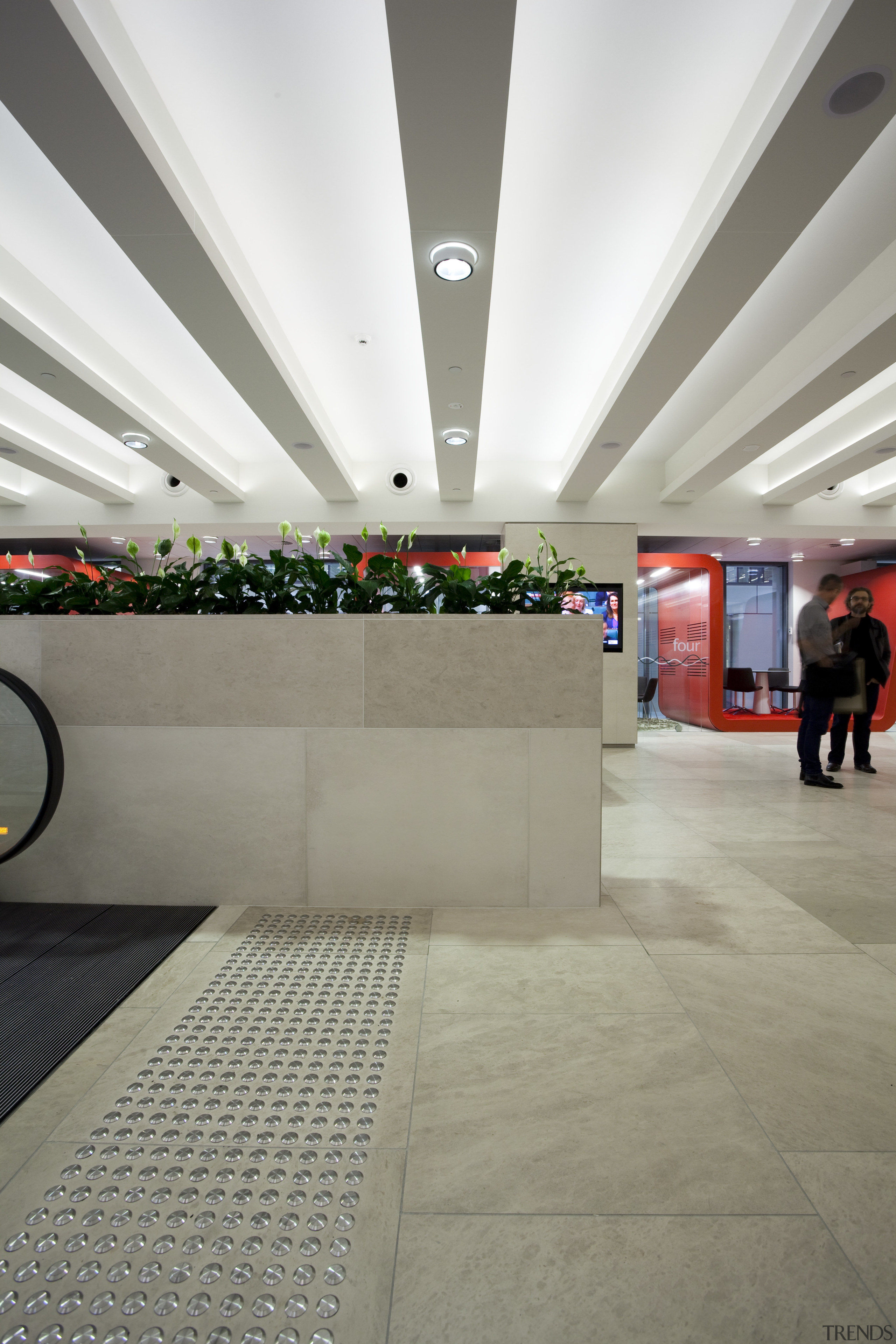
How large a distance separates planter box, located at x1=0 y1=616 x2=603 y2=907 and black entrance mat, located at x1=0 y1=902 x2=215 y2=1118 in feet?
0.51

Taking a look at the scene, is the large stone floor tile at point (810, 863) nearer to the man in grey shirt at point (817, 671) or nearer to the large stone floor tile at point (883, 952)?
the large stone floor tile at point (883, 952)

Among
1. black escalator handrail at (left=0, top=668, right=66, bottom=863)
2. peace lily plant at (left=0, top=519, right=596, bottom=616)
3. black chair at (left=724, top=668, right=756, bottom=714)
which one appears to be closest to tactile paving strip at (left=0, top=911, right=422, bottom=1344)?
black escalator handrail at (left=0, top=668, right=66, bottom=863)

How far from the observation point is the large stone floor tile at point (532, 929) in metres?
2.12

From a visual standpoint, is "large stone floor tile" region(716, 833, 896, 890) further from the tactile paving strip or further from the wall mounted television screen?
the wall mounted television screen

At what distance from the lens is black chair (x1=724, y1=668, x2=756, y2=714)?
Answer: 1085 centimetres

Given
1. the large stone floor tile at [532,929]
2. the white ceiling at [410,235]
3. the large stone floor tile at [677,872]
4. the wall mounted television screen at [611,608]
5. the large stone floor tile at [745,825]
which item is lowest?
the large stone floor tile at [745,825]

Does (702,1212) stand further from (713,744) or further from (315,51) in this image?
(713,744)

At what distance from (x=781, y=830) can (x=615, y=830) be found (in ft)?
3.36

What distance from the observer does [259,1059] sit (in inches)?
59.1

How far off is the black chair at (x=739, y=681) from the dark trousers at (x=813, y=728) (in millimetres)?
5545

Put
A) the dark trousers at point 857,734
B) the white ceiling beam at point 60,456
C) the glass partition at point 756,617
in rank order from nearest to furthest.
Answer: the dark trousers at point 857,734
the white ceiling beam at point 60,456
the glass partition at point 756,617

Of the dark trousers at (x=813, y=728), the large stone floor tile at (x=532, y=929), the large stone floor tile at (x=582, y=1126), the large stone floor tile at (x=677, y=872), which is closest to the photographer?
the large stone floor tile at (x=582, y=1126)

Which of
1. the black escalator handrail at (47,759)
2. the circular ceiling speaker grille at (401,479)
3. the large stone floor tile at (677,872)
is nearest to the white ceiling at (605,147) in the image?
the circular ceiling speaker grille at (401,479)

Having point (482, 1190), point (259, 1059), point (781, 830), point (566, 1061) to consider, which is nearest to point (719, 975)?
point (566, 1061)
